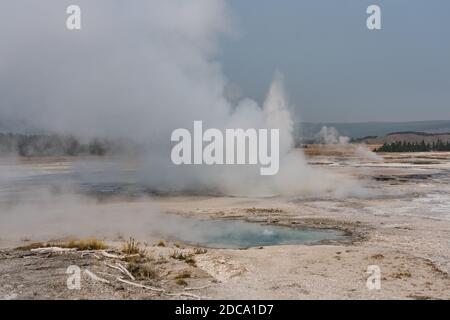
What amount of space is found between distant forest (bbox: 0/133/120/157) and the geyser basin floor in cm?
3472

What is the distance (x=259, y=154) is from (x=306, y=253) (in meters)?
16.8

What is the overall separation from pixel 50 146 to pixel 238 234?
179 feet

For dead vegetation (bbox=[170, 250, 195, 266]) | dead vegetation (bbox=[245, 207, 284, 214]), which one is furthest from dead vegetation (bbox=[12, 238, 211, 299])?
dead vegetation (bbox=[245, 207, 284, 214])

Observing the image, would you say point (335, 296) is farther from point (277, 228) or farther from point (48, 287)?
point (277, 228)

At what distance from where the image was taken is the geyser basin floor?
40.7ft

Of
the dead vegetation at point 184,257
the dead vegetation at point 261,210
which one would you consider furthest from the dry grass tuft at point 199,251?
the dead vegetation at point 261,210

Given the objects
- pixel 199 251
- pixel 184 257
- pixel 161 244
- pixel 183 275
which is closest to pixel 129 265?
pixel 183 275

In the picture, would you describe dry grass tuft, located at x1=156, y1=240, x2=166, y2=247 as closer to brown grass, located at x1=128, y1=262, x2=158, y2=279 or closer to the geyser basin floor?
the geyser basin floor

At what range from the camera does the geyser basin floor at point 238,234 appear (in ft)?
40.7

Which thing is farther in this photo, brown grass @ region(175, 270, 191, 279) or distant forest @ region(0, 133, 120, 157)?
distant forest @ region(0, 133, 120, 157)

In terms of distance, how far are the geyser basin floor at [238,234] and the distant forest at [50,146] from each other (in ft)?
114

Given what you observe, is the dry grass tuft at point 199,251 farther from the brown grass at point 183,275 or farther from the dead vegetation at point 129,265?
the brown grass at point 183,275

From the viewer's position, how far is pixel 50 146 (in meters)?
63.0

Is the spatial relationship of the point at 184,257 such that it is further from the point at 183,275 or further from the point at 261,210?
the point at 261,210
